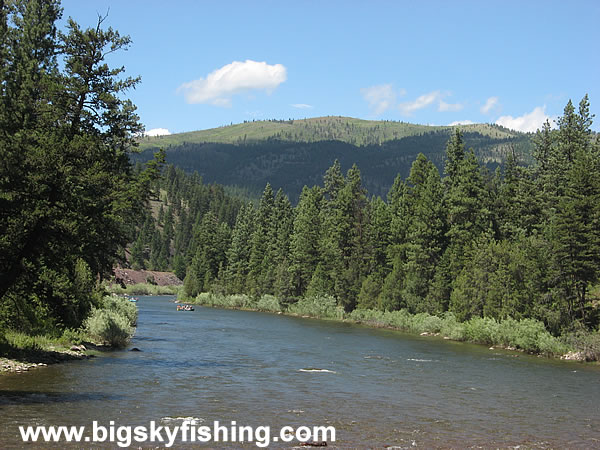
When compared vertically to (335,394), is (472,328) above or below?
below

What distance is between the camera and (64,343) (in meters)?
37.1

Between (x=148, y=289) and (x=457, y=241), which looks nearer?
(x=457, y=241)

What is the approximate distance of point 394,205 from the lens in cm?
9550

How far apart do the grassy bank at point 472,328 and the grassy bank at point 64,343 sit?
3392 cm

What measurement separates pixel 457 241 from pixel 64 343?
5189 cm

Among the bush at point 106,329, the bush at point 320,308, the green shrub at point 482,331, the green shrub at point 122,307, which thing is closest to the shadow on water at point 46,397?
the bush at point 106,329

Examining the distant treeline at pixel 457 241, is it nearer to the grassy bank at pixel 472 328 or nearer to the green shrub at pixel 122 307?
the grassy bank at pixel 472 328

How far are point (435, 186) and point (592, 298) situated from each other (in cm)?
2956

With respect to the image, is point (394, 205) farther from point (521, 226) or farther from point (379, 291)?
point (521, 226)

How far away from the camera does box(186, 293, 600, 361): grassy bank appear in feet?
166

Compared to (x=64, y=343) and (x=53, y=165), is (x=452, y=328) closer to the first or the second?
(x=64, y=343)

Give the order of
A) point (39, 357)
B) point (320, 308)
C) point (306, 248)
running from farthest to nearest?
point (306, 248)
point (320, 308)
point (39, 357)

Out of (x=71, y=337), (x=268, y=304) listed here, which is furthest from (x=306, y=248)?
(x=71, y=337)

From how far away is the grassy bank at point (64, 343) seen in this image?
31013 millimetres
